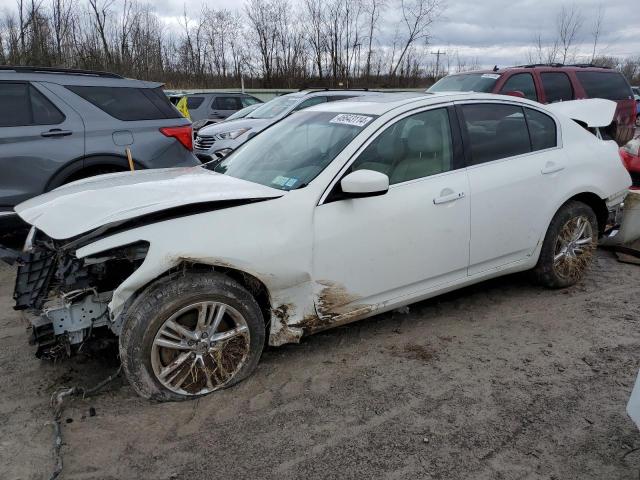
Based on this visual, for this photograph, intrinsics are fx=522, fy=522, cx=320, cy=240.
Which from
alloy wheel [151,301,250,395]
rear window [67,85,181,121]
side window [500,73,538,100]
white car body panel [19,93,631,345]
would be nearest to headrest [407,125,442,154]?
white car body panel [19,93,631,345]

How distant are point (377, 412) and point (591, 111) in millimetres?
4115

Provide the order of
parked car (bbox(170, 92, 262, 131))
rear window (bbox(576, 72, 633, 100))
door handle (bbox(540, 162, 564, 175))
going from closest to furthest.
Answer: door handle (bbox(540, 162, 564, 175)) < rear window (bbox(576, 72, 633, 100)) < parked car (bbox(170, 92, 262, 131))

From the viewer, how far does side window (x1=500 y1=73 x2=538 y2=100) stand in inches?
348

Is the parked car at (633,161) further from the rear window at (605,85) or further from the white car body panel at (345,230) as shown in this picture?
the rear window at (605,85)

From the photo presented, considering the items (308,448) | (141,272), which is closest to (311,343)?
(308,448)

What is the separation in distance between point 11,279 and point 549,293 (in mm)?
4956

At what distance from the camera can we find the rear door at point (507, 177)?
149 inches

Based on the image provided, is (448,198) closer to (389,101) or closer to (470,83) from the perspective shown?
(389,101)

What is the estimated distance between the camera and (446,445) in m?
2.60

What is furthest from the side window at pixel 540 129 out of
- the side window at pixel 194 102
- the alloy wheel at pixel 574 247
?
the side window at pixel 194 102

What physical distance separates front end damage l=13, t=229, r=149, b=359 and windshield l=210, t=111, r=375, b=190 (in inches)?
40.7

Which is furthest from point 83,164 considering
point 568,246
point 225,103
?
point 225,103

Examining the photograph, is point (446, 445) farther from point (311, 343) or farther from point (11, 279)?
point (11, 279)

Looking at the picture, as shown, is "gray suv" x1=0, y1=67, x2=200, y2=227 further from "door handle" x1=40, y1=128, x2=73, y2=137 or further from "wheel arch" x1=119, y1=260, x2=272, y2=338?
"wheel arch" x1=119, y1=260, x2=272, y2=338
